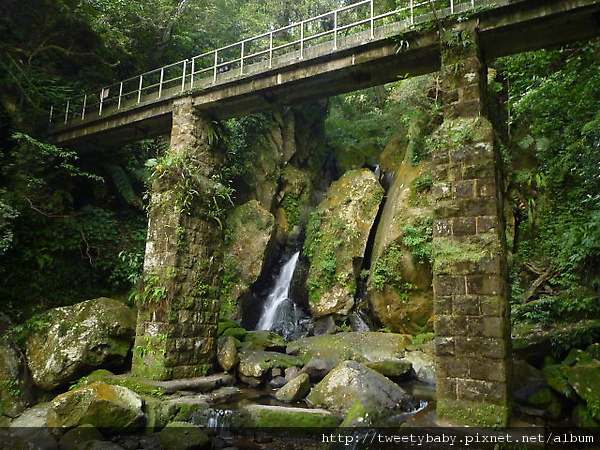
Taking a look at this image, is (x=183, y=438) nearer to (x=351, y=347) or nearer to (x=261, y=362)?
(x=261, y=362)

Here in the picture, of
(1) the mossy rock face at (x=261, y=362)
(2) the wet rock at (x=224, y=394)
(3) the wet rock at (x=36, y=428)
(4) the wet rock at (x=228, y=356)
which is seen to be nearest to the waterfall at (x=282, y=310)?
(1) the mossy rock face at (x=261, y=362)

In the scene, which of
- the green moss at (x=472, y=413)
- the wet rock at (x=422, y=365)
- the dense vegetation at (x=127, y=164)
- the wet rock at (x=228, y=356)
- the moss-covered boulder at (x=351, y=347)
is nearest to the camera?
the green moss at (x=472, y=413)

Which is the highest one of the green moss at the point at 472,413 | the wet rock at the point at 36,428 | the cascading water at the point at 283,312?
the cascading water at the point at 283,312

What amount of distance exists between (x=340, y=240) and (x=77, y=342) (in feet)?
28.4

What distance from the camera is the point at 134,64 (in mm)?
14828

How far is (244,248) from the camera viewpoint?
13969 millimetres

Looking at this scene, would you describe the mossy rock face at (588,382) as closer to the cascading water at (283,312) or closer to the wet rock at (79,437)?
the wet rock at (79,437)

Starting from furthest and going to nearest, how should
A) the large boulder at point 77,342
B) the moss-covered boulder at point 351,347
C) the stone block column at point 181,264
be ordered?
the moss-covered boulder at point 351,347 < the stone block column at point 181,264 < the large boulder at point 77,342

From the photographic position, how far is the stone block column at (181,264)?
27.6ft

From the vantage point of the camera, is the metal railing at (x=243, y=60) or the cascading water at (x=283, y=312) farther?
the cascading water at (x=283, y=312)

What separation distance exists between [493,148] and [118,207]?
40.6 feet

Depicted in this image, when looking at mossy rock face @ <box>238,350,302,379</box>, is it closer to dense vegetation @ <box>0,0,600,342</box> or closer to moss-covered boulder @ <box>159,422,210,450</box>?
moss-covered boulder @ <box>159,422,210,450</box>

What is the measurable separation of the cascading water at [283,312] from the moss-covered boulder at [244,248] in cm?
112

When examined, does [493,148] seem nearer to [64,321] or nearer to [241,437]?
[241,437]
